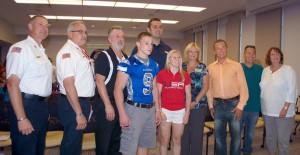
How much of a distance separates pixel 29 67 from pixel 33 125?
1.67 feet

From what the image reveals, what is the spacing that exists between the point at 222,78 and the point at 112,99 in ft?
4.79

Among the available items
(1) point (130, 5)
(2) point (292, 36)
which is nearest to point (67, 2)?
(1) point (130, 5)

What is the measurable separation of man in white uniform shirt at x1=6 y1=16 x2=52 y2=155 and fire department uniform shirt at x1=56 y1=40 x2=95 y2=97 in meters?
0.15

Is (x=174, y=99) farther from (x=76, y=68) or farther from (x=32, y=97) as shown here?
(x=32, y=97)

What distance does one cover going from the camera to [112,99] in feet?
8.59

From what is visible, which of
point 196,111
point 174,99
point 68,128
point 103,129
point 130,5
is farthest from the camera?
point 130,5

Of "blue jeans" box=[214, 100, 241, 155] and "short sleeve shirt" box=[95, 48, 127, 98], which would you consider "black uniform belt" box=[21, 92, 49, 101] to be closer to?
"short sleeve shirt" box=[95, 48, 127, 98]

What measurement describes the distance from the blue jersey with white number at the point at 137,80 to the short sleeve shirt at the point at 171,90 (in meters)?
0.41

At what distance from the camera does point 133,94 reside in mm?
2482

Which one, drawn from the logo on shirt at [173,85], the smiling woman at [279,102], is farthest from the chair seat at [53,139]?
the smiling woman at [279,102]

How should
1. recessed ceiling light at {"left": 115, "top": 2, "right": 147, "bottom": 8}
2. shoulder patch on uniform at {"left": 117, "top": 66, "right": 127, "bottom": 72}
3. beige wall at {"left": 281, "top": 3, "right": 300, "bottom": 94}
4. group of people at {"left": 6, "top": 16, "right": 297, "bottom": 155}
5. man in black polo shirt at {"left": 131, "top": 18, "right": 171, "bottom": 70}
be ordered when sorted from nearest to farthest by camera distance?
1. group of people at {"left": 6, "top": 16, "right": 297, "bottom": 155}
2. shoulder patch on uniform at {"left": 117, "top": 66, "right": 127, "bottom": 72}
3. man in black polo shirt at {"left": 131, "top": 18, "right": 171, "bottom": 70}
4. beige wall at {"left": 281, "top": 3, "right": 300, "bottom": 94}
5. recessed ceiling light at {"left": 115, "top": 2, "right": 147, "bottom": 8}

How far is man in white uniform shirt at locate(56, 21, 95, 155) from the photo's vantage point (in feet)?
7.48

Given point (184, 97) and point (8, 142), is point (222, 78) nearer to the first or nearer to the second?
point (184, 97)

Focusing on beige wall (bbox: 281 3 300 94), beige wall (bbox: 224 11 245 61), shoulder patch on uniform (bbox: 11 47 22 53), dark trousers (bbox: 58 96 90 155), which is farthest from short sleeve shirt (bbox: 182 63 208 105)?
beige wall (bbox: 224 11 245 61)
